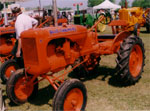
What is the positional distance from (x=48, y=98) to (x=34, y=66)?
1.00 metres

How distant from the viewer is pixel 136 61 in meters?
4.50

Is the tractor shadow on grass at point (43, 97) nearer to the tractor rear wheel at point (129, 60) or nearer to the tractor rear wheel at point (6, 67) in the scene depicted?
the tractor rear wheel at point (6, 67)

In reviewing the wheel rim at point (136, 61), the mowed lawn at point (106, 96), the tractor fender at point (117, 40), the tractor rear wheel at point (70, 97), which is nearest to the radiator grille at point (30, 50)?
the tractor rear wheel at point (70, 97)

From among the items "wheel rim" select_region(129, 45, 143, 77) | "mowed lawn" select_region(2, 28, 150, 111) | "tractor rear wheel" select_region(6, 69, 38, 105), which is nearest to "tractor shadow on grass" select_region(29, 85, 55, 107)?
"mowed lawn" select_region(2, 28, 150, 111)

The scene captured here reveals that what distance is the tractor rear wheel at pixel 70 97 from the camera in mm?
2771

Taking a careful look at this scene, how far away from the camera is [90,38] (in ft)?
13.0

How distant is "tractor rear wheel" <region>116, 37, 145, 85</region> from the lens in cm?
386

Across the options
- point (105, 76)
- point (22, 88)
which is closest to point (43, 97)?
point (22, 88)

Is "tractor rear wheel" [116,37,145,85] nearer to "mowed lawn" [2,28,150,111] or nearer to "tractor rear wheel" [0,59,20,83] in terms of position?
"mowed lawn" [2,28,150,111]

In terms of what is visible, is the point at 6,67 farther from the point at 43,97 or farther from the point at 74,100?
the point at 74,100

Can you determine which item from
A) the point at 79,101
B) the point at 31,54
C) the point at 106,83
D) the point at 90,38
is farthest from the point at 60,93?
the point at 106,83

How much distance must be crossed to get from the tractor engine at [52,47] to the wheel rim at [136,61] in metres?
1.15

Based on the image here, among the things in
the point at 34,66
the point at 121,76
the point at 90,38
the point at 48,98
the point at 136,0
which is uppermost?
the point at 136,0

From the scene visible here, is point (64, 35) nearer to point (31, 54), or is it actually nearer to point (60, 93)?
point (31, 54)
